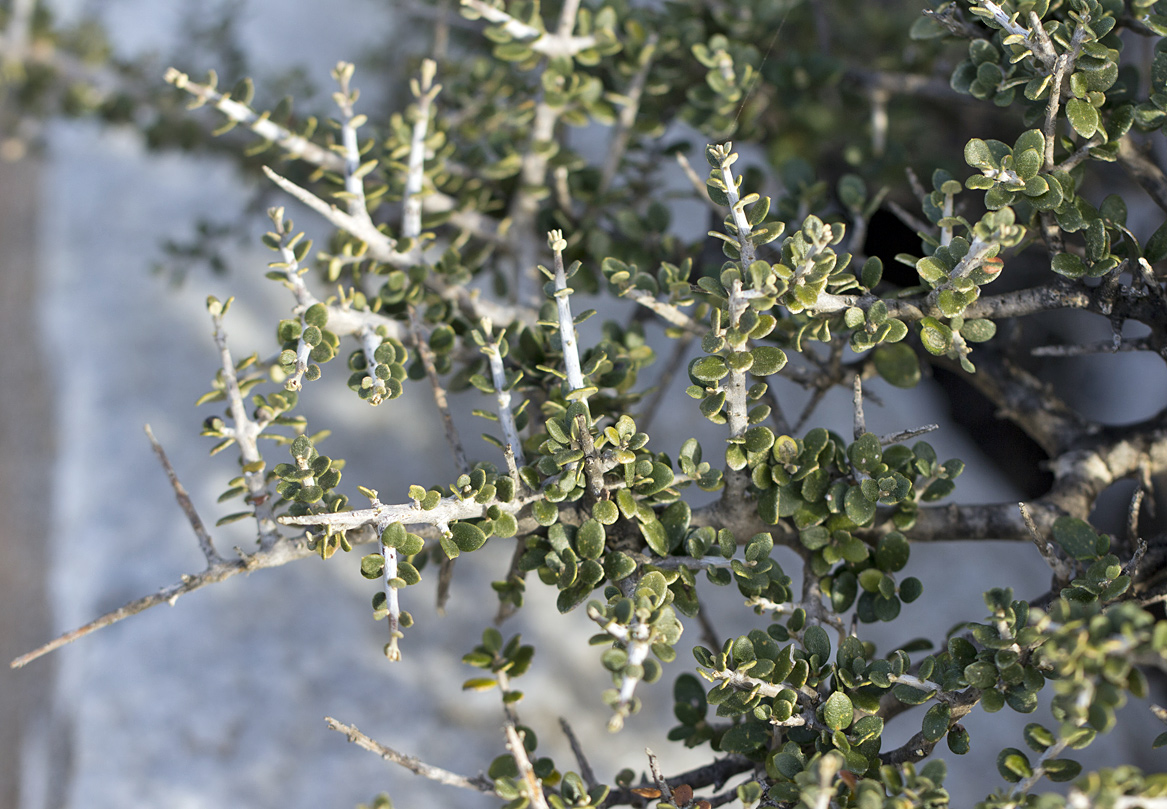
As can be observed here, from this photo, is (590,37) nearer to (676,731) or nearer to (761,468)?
(761,468)

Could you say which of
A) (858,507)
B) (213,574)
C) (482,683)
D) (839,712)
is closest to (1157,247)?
(858,507)

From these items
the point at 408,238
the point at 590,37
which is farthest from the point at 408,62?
the point at 408,238

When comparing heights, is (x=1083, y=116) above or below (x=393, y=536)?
above

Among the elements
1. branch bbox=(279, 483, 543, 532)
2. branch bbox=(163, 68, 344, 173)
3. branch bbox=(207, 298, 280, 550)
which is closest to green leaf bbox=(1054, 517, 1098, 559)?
branch bbox=(279, 483, 543, 532)

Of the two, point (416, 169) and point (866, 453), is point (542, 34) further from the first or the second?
point (866, 453)

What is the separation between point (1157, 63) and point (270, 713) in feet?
4.61

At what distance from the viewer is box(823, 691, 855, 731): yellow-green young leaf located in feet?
1.90

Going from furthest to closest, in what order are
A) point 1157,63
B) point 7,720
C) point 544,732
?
point 7,720 → point 544,732 → point 1157,63

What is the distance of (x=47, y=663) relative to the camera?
4.91 ft

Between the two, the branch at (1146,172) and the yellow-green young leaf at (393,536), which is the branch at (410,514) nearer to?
the yellow-green young leaf at (393,536)

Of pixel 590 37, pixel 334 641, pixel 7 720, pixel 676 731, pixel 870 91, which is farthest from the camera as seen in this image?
pixel 7 720

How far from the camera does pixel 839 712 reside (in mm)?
581

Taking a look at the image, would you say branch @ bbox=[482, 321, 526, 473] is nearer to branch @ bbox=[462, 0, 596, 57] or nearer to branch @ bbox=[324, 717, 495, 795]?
branch @ bbox=[324, 717, 495, 795]

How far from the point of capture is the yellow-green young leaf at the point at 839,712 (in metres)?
0.58
